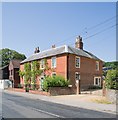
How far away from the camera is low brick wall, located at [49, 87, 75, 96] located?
31406 millimetres

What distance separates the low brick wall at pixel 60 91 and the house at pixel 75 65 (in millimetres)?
4998

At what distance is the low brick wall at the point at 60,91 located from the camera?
3141 centimetres

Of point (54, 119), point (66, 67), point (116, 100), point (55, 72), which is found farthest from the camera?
point (55, 72)

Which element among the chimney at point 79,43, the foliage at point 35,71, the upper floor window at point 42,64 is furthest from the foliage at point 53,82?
the chimney at point 79,43

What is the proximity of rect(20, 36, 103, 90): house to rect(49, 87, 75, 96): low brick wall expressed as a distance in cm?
500

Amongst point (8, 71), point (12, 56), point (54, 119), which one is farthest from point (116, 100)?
point (12, 56)

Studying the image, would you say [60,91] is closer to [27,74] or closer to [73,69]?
[73,69]

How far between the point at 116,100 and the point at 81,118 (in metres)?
8.77

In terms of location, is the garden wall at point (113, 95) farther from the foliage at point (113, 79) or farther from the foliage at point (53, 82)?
the foliage at point (53, 82)

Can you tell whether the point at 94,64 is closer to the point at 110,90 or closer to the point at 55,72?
the point at 55,72

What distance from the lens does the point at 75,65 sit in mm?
40719

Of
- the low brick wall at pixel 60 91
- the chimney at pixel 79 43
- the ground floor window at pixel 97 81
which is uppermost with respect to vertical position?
the chimney at pixel 79 43

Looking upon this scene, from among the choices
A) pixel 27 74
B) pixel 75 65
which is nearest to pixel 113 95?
pixel 75 65

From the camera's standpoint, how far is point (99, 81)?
4709 centimetres
